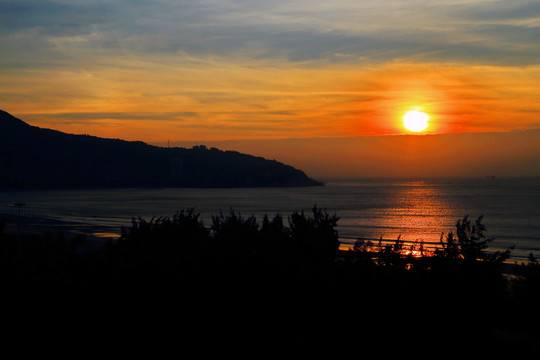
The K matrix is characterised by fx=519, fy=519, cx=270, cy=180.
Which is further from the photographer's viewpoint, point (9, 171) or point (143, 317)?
point (9, 171)

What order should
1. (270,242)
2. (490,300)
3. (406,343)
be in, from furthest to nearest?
(270,242)
(490,300)
(406,343)

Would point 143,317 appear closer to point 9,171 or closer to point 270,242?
point 270,242

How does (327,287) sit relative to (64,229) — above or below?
above

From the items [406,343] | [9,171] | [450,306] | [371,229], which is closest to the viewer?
[406,343]

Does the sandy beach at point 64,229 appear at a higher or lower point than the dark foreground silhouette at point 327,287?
lower

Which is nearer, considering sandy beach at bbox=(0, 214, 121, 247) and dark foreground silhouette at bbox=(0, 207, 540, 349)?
dark foreground silhouette at bbox=(0, 207, 540, 349)

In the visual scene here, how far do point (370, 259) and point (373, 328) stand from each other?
2.68 m

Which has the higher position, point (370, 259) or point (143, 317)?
point (370, 259)

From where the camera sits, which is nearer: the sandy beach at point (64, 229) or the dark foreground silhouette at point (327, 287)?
the dark foreground silhouette at point (327, 287)

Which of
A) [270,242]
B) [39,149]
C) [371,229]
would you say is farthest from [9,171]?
[270,242]

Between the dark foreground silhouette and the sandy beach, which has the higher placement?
the dark foreground silhouette

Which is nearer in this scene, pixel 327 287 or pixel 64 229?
pixel 327 287

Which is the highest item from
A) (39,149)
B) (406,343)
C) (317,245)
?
(39,149)

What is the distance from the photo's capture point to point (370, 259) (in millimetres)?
11070
